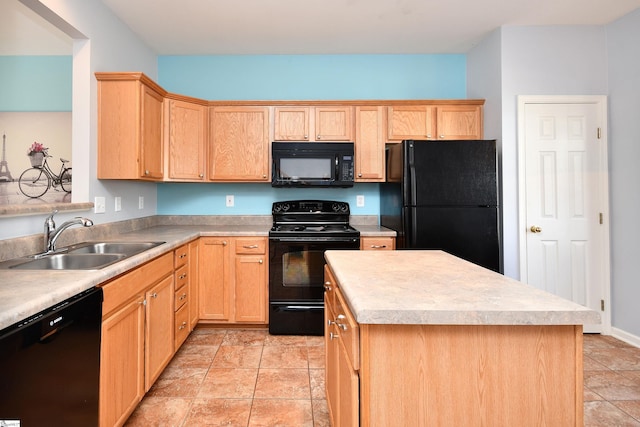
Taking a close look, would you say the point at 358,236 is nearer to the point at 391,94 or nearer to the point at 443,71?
the point at 391,94

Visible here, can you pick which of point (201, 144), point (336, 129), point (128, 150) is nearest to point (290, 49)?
point (336, 129)

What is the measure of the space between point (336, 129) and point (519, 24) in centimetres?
182

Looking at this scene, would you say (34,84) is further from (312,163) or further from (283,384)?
(283,384)

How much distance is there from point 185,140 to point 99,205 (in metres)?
0.94

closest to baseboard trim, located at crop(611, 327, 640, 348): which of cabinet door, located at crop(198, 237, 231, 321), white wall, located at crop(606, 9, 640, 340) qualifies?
white wall, located at crop(606, 9, 640, 340)

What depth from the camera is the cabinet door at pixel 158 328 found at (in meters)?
1.91

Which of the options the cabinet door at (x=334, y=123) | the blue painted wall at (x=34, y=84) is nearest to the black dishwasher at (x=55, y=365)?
the cabinet door at (x=334, y=123)

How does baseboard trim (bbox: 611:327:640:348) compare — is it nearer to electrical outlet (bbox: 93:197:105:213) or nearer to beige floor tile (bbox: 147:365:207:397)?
beige floor tile (bbox: 147:365:207:397)

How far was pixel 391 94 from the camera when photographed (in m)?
3.59

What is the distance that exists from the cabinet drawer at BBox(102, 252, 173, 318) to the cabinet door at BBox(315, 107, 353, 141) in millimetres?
1788

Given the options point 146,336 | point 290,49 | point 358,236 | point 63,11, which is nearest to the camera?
point 146,336

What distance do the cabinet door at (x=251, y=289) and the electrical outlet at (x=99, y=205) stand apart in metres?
1.09

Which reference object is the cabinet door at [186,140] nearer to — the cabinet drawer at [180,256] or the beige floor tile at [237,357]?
the cabinet drawer at [180,256]

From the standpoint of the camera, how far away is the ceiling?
264 cm
